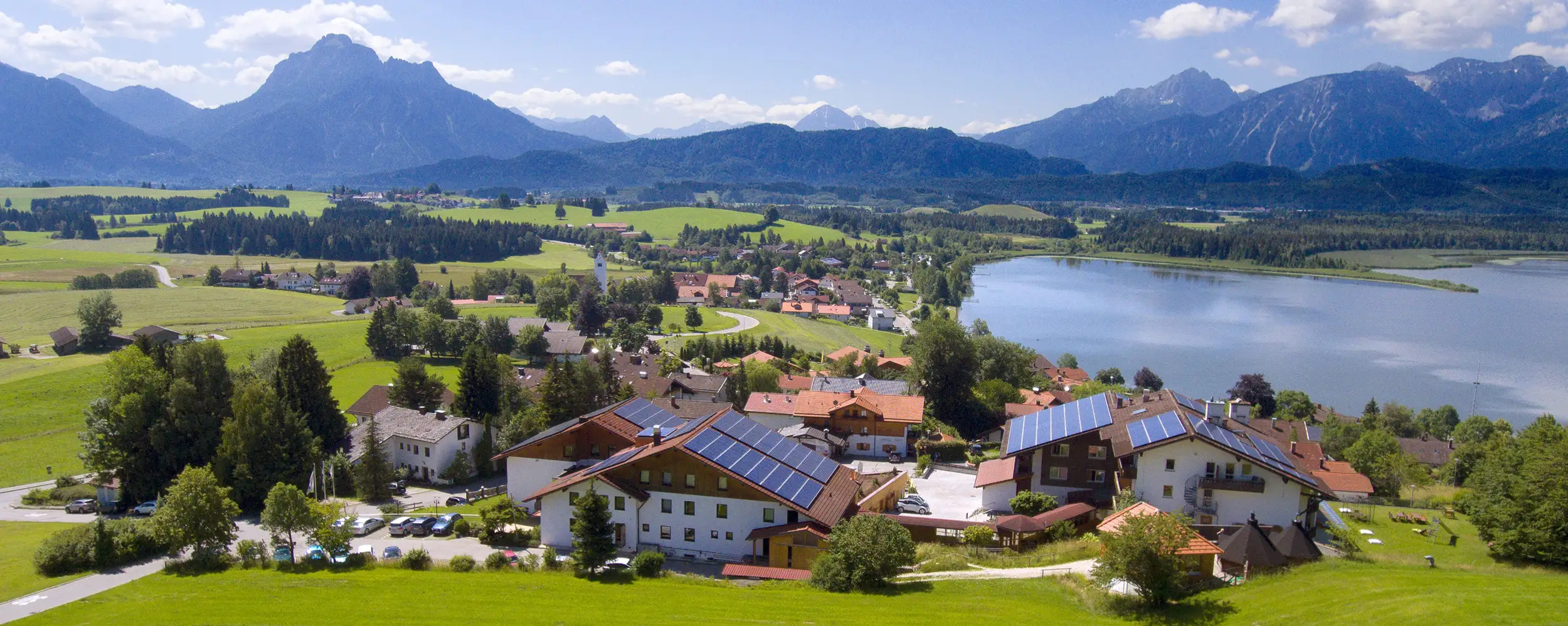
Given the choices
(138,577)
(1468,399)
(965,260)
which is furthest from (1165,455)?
(965,260)

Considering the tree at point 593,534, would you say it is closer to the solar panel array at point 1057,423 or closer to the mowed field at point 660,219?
the solar panel array at point 1057,423

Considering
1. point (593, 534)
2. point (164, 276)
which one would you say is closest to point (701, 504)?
point (593, 534)

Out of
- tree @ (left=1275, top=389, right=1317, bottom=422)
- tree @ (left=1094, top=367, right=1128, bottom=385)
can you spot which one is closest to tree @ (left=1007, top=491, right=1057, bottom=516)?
tree @ (left=1275, top=389, right=1317, bottom=422)

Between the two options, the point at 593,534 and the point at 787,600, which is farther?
the point at 593,534

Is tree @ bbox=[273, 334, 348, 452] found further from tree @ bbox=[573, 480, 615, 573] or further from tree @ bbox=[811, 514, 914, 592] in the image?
tree @ bbox=[811, 514, 914, 592]

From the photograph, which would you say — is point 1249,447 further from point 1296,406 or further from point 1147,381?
point 1147,381

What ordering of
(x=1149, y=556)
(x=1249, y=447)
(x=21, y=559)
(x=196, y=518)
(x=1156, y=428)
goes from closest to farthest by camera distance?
1. (x=1149, y=556)
2. (x=196, y=518)
3. (x=21, y=559)
4. (x=1249, y=447)
5. (x=1156, y=428)

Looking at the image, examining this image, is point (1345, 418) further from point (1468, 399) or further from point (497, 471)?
point (497, 471)
